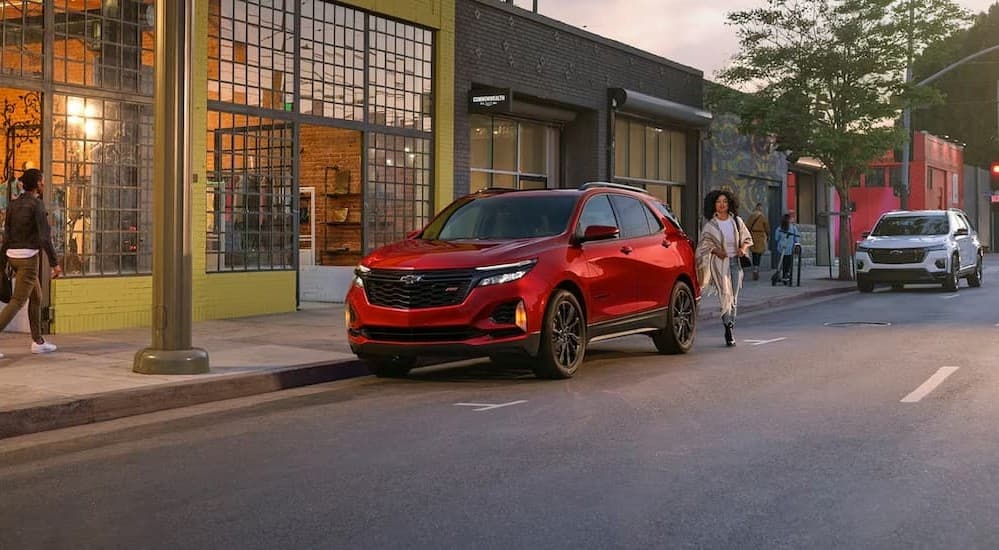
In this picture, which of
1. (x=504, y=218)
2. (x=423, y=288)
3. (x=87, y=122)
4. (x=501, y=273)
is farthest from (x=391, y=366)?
(x=87, y=122)

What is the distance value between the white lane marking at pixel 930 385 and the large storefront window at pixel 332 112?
9.72 m

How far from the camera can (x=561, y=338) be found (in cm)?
1091

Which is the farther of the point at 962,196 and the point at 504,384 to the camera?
the point at 962,196

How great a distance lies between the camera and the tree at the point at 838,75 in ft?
92.8

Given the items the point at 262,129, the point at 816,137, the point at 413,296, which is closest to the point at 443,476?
the point at 413,296

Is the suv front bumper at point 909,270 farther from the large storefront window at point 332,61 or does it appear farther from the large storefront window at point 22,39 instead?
the large storefront window at point 22,39

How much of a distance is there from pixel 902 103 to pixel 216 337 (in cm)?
2064

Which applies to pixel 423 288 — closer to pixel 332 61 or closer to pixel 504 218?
pixel 504 218

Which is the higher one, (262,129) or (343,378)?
(262,129)

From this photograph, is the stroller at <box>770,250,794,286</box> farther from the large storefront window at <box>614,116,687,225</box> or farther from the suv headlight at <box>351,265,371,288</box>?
the suv headlight at <box>351,265,371,288</box>

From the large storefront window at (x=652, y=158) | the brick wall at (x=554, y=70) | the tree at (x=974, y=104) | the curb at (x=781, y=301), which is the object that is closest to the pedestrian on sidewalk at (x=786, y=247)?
the curb at (x=781, y=301)

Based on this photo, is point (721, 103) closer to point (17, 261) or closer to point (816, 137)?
point (816, 137)

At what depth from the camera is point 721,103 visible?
3072cm

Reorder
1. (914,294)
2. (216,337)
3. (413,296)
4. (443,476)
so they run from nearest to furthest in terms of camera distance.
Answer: (443,476) → (413,296) → (216,337) → (914,294)
